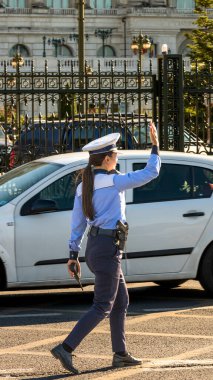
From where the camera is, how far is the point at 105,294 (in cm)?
1001

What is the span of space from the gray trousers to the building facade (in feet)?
286

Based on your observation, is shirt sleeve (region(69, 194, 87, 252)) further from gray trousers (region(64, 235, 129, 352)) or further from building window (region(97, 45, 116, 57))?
building window (region(97, 45, 116, 57))

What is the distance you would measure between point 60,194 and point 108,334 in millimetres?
2271

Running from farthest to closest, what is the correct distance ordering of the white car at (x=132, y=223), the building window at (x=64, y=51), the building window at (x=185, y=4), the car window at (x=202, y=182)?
the building window at (x=185, y=4), the building window at (x=64, y=51), the car window at (x=202, y=182), the white car at (x=132, y=223)

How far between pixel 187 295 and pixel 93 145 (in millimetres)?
4709

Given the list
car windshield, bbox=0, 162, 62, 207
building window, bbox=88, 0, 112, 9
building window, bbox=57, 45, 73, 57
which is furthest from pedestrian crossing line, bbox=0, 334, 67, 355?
building window, bbox=88, 0, 112, 9

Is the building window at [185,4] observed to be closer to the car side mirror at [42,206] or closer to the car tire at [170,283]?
the car tire at [170,283]

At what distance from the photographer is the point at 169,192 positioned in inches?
554

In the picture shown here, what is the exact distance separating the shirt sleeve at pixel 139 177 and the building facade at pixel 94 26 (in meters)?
87.1

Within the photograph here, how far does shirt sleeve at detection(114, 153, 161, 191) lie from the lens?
33.2 ft

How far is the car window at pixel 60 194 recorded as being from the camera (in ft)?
44.9

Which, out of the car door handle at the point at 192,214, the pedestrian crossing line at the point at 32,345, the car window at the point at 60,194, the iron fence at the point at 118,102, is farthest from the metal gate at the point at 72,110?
the pedestrian crossing line at the point at 32,345

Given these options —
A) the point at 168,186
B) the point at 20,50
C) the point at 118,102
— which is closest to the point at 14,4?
the point at 20,50

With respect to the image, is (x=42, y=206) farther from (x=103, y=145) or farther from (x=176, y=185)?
(x=103, y=145)
